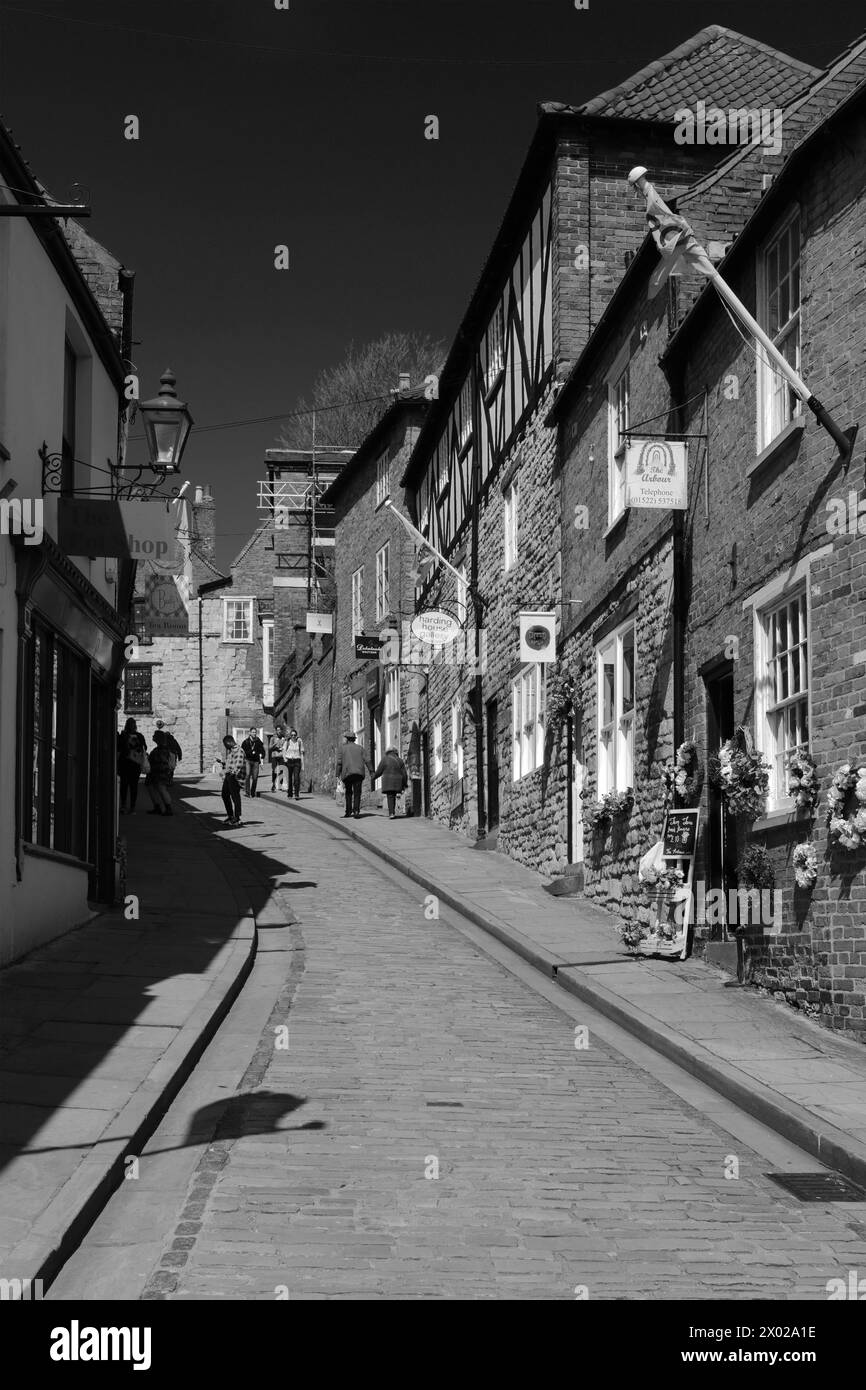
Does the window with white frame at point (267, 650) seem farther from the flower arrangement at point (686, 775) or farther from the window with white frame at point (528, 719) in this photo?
the flower arrangement at point (686, 775)

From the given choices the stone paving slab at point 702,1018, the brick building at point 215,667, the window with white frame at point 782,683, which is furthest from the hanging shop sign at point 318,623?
the window with white frame at point 782,683

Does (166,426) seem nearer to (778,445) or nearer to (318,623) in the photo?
(778,445)

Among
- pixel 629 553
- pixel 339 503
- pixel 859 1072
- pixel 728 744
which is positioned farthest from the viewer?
pixel 339 503

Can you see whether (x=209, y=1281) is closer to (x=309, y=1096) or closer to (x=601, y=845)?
(x=309, y=1096)

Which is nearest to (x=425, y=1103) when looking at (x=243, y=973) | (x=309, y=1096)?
(x=309, y=1096)

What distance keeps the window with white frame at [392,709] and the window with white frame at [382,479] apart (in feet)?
12.9

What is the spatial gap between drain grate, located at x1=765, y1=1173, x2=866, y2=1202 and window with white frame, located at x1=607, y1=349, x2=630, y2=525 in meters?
10.1

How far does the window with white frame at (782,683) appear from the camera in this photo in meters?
11.7

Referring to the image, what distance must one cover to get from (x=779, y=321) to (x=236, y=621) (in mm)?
42611

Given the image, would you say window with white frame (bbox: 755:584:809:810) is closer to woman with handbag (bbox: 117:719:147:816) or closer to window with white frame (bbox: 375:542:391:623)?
woman with handbag (bbox: 117:719:147:816)

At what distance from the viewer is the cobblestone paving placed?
20.3 ft

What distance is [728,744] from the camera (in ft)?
42.6

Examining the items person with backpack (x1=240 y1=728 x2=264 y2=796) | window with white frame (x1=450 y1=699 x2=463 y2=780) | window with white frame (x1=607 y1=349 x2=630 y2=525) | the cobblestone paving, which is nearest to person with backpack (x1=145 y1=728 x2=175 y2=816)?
window with white frame (x1=450 y1=699 x2=463 y2=780)
